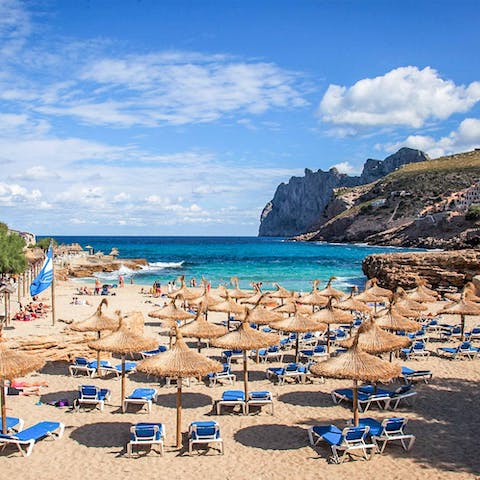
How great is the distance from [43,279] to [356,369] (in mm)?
13376

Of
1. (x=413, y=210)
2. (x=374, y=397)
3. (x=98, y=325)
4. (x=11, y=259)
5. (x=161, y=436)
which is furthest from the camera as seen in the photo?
(x=413, y=210)

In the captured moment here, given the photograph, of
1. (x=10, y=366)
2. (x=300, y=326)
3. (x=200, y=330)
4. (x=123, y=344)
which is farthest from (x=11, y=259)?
(x=10, y=366)

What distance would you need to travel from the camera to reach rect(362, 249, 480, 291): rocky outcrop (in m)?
36.6

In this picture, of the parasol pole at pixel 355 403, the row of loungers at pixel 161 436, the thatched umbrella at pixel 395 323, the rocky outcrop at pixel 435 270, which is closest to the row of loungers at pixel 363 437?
the parasol pole at pixel 355 403

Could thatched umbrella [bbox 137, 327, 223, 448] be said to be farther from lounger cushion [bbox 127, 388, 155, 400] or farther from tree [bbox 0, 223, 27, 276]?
tree [bbox 0, 223, 27, 276]

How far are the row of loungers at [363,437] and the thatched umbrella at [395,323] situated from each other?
5.94 m

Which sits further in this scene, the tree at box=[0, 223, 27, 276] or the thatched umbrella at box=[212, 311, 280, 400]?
the tree at box=[0, 223, 27, 276]

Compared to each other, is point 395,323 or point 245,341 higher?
point 245,341

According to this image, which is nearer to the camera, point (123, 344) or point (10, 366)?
point (10, 366)

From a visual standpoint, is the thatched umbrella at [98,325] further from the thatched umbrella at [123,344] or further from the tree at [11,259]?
the tree at [11,259]

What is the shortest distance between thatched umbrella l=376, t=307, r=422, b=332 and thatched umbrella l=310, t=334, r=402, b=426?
6.11m

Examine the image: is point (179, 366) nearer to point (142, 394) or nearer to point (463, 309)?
point (142, 394)

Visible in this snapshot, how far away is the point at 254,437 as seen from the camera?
10586 millimetres

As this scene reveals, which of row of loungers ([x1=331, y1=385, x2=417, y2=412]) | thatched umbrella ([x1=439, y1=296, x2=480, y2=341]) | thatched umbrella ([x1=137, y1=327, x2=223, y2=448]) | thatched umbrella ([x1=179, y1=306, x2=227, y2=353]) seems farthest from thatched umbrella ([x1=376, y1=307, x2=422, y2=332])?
thatched umbrella ([x1=137, y1=327, x2=223, y2=448])
